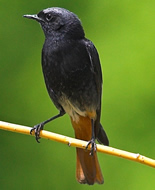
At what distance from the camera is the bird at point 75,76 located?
373 cm

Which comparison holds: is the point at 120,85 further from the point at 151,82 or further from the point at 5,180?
the point at 5,180

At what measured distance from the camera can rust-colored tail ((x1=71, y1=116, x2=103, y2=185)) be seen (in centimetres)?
392

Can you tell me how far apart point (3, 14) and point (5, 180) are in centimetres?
128

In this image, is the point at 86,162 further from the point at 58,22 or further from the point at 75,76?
the point at 58,22

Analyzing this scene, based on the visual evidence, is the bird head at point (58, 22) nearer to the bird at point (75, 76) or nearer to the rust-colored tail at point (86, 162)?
the bird at point (75, 76)

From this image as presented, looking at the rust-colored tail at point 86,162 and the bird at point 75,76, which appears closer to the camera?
the bird at point 75,76

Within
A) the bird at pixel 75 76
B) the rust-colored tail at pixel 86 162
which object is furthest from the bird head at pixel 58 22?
the rust-colored tail at pixel 86 162

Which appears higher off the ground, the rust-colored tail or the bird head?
the bird head

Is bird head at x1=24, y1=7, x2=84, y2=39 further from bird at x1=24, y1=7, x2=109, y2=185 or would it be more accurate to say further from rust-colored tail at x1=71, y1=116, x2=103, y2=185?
rust-colored tail at x1=71, y1=116, x2=103, y2=185

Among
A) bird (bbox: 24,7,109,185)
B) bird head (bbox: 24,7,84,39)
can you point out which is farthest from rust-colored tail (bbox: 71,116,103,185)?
bird head (bbox: 24,7,84,39)

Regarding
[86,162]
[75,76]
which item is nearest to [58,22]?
[75,76]

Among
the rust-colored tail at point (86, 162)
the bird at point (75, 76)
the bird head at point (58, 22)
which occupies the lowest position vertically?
the rust-colored tail at point (86, 162)

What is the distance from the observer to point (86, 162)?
395cm

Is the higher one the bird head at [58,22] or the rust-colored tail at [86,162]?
the bird head at [58,22]
